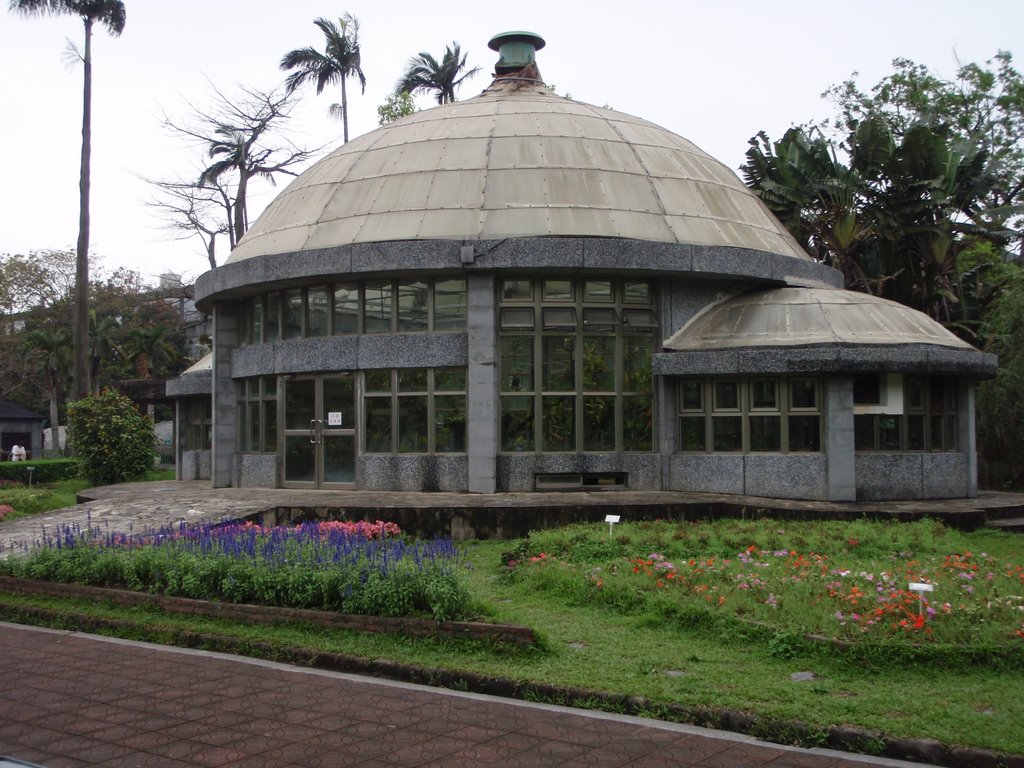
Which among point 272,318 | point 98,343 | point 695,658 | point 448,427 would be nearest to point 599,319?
point 448,427

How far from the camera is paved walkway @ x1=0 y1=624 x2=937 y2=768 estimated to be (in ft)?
20.8

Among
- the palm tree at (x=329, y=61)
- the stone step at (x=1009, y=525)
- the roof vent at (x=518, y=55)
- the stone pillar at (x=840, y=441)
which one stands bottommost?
the stone step at (x=1009, y=525)

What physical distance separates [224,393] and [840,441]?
13.0m

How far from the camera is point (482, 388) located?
1881 cm

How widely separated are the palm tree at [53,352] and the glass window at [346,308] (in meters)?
35.4

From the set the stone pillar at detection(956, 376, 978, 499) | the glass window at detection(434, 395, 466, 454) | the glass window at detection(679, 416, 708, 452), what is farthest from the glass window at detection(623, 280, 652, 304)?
the stone pillar at detection(956, 376, 978, 499)

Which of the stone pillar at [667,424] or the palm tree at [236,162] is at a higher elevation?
the palm tree at [236,162]

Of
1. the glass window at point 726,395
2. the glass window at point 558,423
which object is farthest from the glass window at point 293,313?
the glass window at point 726,395

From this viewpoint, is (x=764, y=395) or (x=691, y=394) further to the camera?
(x=691, y=394)

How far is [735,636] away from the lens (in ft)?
29.6

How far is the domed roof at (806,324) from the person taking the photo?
60.4 ft

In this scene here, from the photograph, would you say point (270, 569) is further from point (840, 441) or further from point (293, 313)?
point (293, 313)

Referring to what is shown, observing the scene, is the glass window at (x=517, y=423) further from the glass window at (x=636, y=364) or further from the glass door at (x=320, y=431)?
the glass door at (x=320, y=431)

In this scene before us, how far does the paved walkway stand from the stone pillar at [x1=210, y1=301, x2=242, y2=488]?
13831 mm
